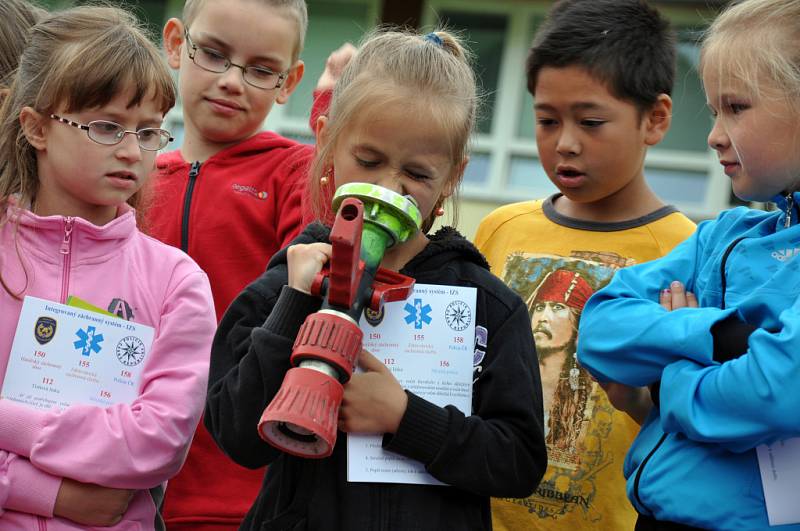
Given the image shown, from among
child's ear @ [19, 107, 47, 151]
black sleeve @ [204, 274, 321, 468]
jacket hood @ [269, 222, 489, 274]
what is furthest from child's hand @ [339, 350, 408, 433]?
child's ear @ [19, 107, 47, 151]

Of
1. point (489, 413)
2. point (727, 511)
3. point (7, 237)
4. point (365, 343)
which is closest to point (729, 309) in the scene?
point (727, 511)

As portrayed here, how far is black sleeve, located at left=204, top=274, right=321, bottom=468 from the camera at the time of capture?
2.12 m

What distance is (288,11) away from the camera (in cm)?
339

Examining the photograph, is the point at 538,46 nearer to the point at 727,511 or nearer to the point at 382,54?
the point at 382,54

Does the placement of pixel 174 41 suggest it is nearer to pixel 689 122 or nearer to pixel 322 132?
pixel 322 132

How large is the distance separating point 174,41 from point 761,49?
2.01 metres

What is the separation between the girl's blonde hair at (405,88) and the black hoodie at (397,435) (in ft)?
0.79

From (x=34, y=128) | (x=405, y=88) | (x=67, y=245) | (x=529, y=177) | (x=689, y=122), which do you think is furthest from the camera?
(x=529, y=177)

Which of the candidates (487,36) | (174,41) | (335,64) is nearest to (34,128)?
(174,41)

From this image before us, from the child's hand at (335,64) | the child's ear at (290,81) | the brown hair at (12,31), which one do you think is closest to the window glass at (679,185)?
the child's hand at (335,64)

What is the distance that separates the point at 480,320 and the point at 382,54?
678mm

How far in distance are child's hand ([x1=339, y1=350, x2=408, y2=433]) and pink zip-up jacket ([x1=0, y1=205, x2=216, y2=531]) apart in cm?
52

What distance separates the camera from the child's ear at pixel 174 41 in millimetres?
3492

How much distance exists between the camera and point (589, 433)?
2.91 meters
